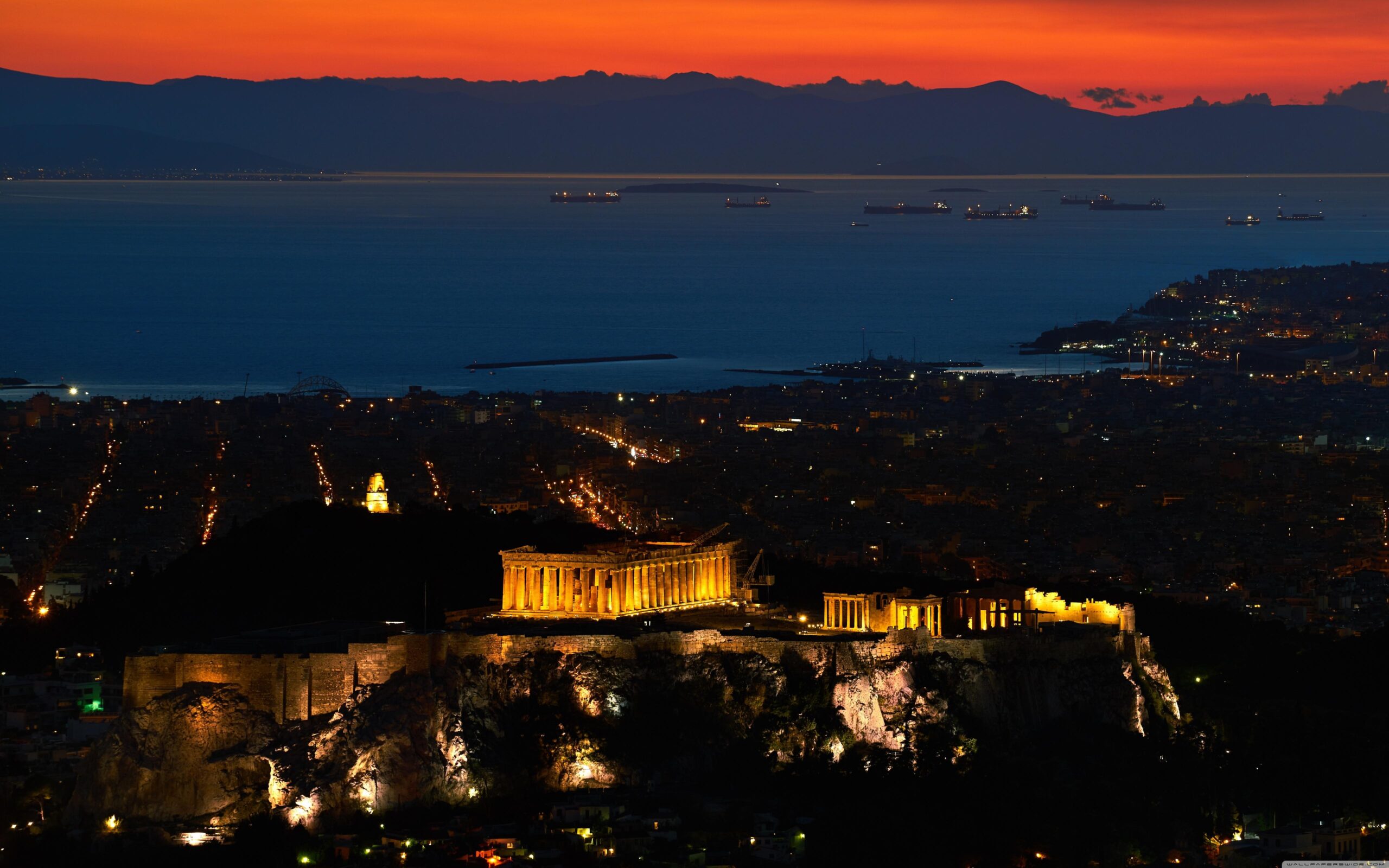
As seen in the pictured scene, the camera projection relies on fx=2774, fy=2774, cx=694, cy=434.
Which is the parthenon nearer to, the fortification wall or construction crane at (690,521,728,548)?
construction crane at (690,521,728,548)

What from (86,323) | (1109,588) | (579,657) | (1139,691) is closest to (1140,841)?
(1139,691)

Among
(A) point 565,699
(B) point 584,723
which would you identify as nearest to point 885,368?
(A) point 565,699

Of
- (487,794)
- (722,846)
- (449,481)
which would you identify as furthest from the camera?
(449,481)

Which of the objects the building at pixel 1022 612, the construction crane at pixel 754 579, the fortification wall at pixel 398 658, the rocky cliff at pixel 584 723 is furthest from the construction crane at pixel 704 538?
the rocky cliff at pixel 584 723

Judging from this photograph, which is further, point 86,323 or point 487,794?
point 86,323

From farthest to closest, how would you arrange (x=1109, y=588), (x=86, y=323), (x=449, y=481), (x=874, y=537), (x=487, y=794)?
(x=86, y=323) < (x=449, y=481) < (x=874, y=537) < (x=1109, y=588) < (x=487, y=794)

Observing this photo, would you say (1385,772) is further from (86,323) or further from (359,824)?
(86,323)

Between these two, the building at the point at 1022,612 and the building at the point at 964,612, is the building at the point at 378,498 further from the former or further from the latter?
the building at the point at 1022,612
